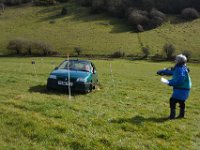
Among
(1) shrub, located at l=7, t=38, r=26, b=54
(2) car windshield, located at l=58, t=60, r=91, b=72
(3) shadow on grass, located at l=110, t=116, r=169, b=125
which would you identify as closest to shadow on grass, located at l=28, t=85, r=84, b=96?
(2) car windshield, located at l=58, t=60, r=91, b=72

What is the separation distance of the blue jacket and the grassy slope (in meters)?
72.7

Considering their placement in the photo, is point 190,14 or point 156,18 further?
point 190,14

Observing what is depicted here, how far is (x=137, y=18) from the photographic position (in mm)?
110750

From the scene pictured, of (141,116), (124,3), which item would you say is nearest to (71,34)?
(124,3)

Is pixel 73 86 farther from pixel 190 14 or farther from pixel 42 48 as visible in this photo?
pixel 190 14

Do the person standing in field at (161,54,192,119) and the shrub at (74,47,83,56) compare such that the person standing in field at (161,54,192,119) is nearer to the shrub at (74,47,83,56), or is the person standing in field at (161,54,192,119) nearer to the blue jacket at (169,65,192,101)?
the blue jacket at (169,65,192,101)

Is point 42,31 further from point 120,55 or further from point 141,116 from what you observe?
point 141,116

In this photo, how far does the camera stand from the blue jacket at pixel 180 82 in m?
11.5

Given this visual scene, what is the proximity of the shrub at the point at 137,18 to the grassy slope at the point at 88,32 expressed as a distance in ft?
9.42

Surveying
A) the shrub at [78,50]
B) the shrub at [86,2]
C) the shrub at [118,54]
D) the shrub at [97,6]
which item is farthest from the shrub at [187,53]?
the shrub at [86,2]

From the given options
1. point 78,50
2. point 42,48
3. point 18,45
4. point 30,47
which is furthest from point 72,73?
point 18,45

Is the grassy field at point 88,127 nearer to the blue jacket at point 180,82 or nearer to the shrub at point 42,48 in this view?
the blue jacket at point 180,82

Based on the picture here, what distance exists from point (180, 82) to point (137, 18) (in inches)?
3985

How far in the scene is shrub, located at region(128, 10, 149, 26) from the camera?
109688mm
